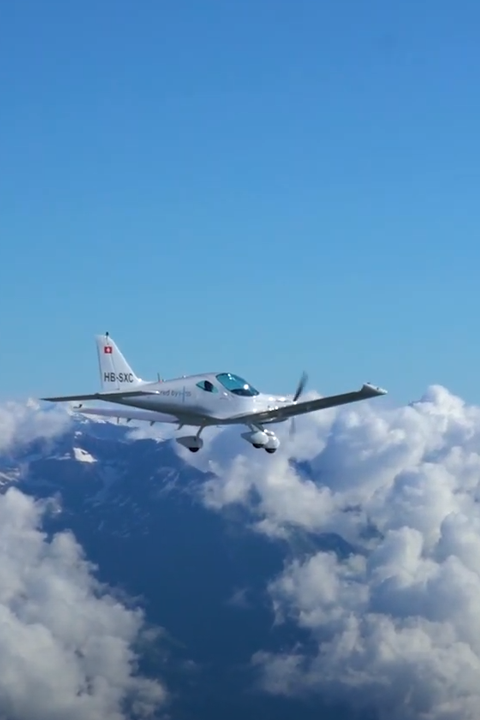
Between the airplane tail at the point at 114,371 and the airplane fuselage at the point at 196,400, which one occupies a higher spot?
the airplane tail at the point at 114,371

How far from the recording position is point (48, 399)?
69.9m

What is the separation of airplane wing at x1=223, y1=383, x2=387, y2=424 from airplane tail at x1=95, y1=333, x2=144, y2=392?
7.02m

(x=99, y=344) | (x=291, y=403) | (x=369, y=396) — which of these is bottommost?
(x=369, y=396)

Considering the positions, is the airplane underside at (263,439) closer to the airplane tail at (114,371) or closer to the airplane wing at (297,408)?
the airplane wing at (297,408)

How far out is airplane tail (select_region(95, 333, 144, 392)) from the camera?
78.3m

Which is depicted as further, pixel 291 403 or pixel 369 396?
pixel 291 403

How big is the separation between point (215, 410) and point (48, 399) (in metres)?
12.1

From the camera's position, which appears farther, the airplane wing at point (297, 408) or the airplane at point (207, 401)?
the airplane at point (207, 401)

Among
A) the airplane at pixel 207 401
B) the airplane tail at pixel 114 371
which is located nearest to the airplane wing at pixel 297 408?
the airplane at pixel 207 401

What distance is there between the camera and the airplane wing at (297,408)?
233 ft

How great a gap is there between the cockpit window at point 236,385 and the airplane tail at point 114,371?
219 inches

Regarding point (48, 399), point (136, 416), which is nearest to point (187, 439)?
point (136, 416)

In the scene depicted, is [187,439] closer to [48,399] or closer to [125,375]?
[125,375]

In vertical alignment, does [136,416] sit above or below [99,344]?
below
